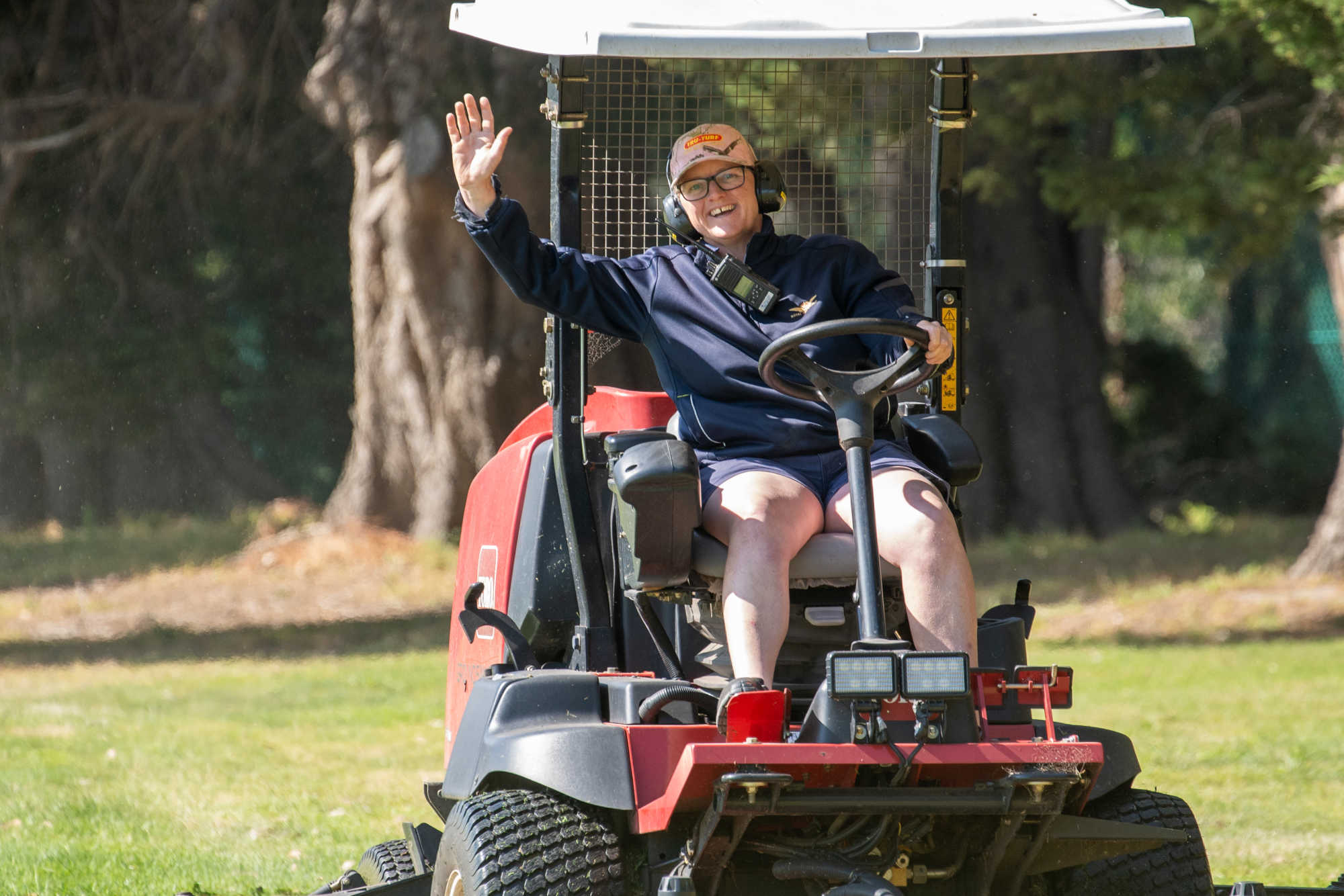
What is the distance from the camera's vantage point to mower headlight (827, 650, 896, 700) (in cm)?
289

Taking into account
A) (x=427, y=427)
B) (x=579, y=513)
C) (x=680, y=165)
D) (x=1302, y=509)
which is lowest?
(x=1302, y=509)

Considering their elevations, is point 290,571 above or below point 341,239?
below

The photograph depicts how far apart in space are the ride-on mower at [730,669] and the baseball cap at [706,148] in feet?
0.76

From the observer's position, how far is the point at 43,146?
13.4 meters

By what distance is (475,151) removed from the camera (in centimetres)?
363

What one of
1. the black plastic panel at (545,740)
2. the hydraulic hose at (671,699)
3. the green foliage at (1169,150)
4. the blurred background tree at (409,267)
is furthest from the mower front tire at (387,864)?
the green foliage at (1169,150)

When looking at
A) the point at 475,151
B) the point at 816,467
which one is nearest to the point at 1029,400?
the point at 816,467

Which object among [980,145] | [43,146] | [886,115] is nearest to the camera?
[886,115]

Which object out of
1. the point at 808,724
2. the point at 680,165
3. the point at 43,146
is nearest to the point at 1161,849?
the point at 808,724

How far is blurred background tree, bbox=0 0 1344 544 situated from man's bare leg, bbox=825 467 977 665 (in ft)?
15.1

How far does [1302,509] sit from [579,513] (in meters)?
17.2

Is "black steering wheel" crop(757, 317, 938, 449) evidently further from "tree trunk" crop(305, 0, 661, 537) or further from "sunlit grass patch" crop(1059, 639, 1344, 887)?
"tree trunk" crop(305, 0, 661, 537)

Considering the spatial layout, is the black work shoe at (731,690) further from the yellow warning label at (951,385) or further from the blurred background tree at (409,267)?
the blurred background tree at (409,267)

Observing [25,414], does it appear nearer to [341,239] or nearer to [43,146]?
[341,239]
